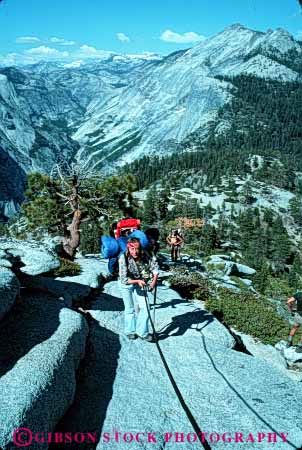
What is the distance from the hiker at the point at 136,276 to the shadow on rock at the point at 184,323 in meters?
1.34

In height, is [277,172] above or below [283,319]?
above

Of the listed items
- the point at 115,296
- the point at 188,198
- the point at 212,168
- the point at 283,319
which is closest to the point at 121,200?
the point at 115,296

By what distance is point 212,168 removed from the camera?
7052 inches

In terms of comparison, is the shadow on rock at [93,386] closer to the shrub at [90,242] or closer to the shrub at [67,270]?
the shrub at [67,270]

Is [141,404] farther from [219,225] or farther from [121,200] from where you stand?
[219,225]

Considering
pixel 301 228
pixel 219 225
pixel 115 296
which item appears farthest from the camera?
pixel 301 228

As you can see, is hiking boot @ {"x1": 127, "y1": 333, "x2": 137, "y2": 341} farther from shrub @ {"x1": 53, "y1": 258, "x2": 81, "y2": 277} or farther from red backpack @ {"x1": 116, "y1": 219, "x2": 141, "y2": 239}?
shrub @ {"x1": 53, "y1": 258, "x2": 81, "y2": 277}

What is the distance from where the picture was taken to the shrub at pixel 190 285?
1570 centimetres

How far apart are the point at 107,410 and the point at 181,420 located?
1299mm

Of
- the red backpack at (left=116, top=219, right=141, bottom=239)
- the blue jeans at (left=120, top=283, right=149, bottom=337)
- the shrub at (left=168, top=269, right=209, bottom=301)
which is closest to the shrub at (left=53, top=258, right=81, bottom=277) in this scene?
the shrub at (left=168, top=269, right=209, bottom=301)

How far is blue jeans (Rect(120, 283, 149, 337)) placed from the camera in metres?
8.83

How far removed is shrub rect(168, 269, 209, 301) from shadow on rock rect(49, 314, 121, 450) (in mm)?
6159

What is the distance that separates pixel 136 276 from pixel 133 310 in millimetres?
1062

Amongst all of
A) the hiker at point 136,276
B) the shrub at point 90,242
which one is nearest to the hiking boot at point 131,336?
the hiker at point 136,276
